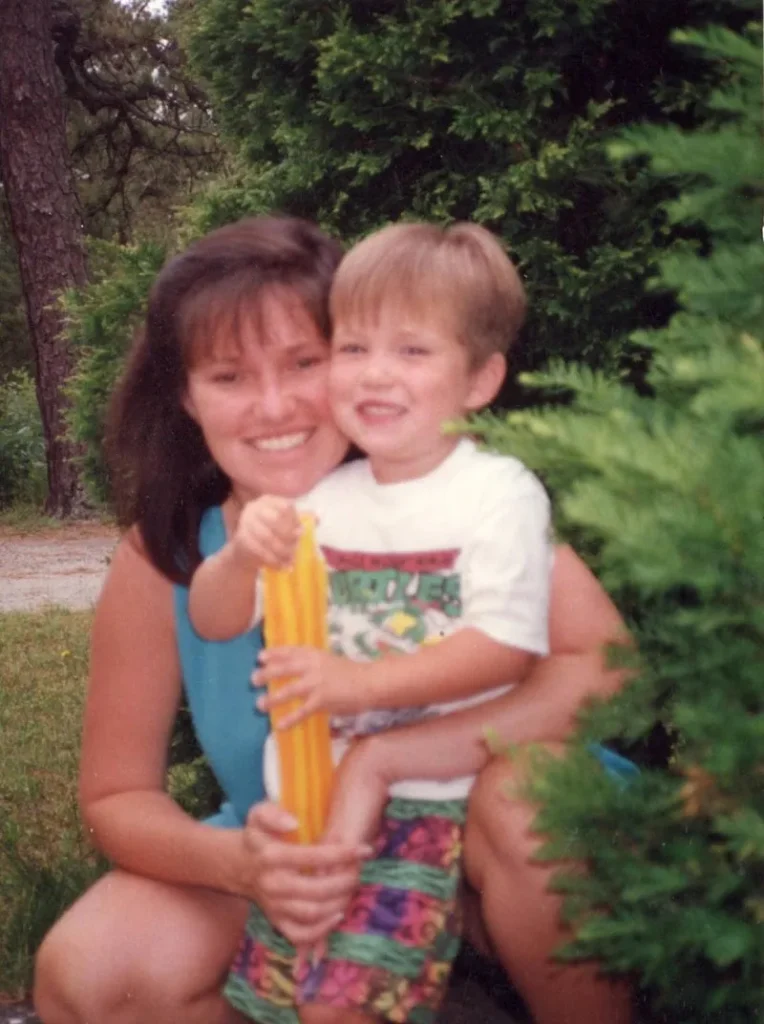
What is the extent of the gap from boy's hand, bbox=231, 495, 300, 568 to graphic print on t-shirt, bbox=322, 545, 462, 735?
0.12 meters

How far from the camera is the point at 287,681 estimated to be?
6.82 ft

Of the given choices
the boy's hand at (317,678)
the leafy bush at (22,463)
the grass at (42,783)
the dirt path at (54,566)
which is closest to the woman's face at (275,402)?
the boy's hand at (317,678)

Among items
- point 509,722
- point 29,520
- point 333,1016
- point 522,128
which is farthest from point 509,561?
point 29,520

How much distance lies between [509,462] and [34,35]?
31.1 ft

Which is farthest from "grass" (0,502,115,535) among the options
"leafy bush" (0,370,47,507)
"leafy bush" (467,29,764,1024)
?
"leafy bush" (467,29,764,1024)

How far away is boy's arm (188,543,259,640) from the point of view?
217 centimetres

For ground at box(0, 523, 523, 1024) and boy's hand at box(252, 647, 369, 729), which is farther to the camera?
ground at box(0, 523, 523, 1024)

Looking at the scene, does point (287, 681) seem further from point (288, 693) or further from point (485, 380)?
point (485, 380)

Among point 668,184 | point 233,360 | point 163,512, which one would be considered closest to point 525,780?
point 233,360

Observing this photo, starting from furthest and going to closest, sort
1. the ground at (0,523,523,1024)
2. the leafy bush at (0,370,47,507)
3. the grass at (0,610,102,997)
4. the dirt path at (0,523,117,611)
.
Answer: the leafy bush at (0,370,47,507)
the dirt path at (0,523,117,611)
the grass at (0,610,102,997)
the ground at (0,523,523,1024)

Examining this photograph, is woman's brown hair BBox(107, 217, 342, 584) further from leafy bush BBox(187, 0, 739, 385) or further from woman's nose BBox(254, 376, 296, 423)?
leafy bush BBox(187, 0, 739, 385)

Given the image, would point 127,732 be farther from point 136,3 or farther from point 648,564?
point 136,3

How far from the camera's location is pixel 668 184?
270 centimetres

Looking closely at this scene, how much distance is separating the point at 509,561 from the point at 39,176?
927 centimetres
